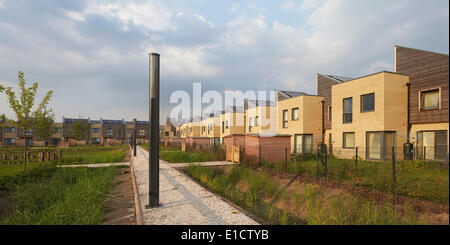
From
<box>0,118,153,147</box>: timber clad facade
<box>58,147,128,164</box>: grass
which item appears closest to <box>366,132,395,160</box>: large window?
<box>58,147,128,164</box>: grass

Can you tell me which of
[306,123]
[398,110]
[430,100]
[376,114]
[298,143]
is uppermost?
[430,100]

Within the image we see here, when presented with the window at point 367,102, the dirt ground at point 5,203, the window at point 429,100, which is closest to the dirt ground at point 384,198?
the dirt ground at point 5,203

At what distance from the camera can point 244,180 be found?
872 centimetres

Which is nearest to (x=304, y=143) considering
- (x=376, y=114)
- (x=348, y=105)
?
(x=348, y=105)

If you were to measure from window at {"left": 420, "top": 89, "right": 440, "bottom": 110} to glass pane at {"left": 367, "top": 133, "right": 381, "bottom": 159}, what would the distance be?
305 centimetres

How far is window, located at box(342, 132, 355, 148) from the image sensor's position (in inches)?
→ 617

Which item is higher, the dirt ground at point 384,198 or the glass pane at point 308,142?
the glass pane at point 308,142

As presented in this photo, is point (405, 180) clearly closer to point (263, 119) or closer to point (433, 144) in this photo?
point (433, 144)

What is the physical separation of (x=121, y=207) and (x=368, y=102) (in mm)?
16031

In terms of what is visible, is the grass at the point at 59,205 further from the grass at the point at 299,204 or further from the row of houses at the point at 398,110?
the row of houses at the point at 398,110

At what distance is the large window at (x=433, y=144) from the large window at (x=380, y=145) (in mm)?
1390

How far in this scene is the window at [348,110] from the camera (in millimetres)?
15867

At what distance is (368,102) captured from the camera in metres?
14.6
